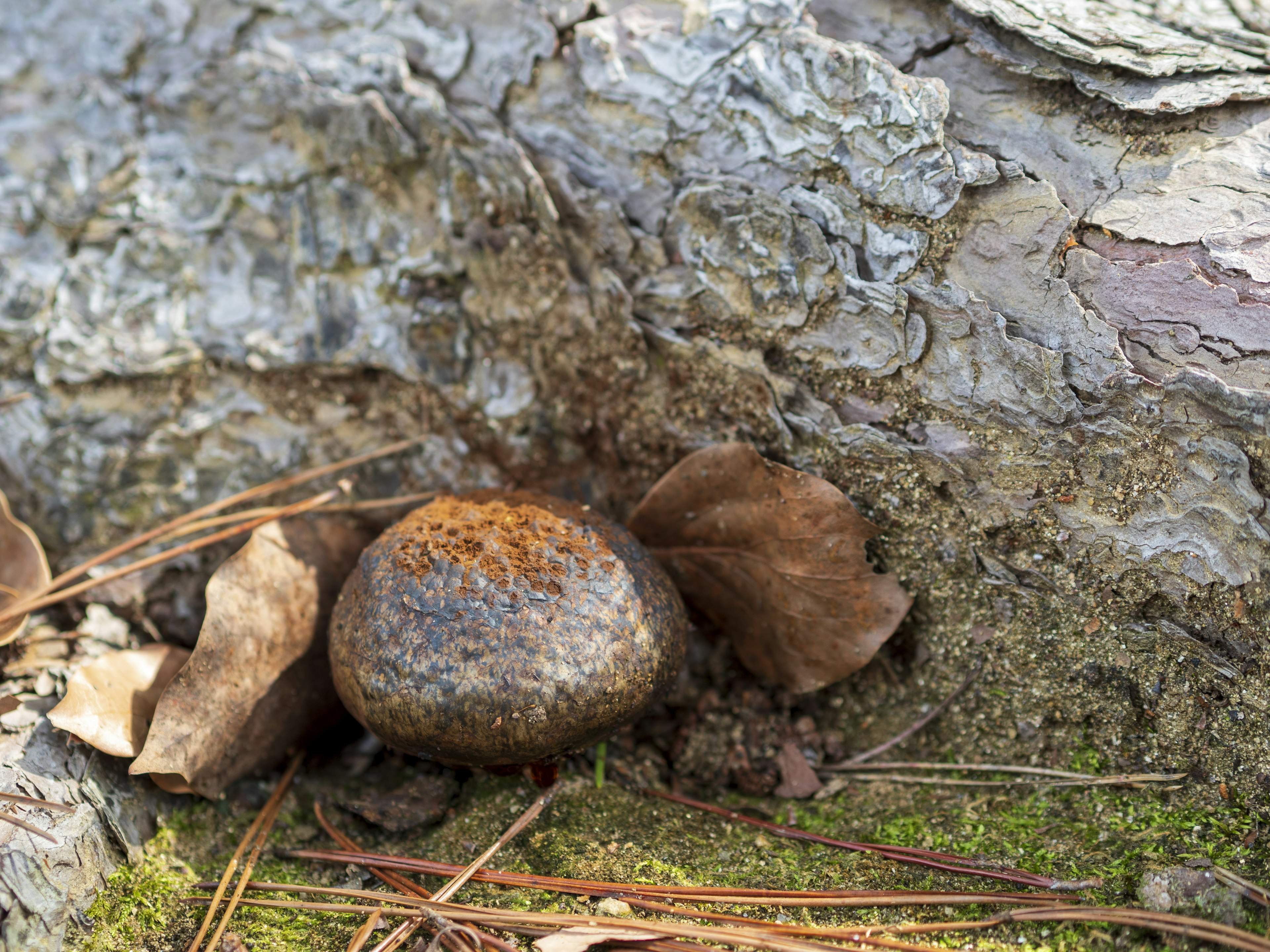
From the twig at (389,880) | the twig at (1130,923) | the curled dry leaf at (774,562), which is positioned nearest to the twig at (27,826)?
the twig at (389,880)

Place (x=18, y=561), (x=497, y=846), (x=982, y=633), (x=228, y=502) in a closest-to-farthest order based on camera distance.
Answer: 1. (x=497, y=846)
2. (x=982, y=633)
3. (x=18, y=561)
4. (x=228, y=502)

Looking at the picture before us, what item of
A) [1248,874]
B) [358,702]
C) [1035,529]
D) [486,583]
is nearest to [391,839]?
[358,702]

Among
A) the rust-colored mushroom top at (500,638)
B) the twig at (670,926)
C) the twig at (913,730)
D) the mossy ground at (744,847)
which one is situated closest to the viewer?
the twig at (670,926)

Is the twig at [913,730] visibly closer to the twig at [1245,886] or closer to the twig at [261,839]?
the twig at [1245,886]

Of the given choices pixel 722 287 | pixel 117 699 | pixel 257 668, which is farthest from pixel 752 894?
pixel 117 699

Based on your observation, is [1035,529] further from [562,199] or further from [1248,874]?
[562,199]

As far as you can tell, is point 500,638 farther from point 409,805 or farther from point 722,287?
point 722,287
